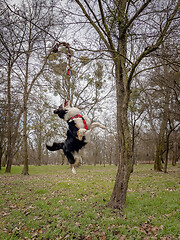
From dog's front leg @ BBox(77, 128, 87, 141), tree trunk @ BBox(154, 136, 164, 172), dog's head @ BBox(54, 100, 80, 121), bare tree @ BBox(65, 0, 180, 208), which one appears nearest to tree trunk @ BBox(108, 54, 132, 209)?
bare tree @ BBox(65, 0, 180, 208)

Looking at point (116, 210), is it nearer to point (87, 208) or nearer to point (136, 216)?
point (136, 216)

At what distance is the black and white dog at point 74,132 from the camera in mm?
2336

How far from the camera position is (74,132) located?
242cm

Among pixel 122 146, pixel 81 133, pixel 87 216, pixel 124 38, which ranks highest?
pixel 124 38

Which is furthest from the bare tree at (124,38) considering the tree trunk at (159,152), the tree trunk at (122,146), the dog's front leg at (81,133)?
the tree trunk at (159,152)

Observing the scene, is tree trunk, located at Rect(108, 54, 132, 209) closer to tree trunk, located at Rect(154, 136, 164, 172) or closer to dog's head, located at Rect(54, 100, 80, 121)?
dog's head, located at Rect(54, 100, 80, 121)

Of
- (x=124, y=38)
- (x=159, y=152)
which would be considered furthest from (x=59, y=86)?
(x=159, y=152)

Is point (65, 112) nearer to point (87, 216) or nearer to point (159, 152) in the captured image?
point (87, 216)

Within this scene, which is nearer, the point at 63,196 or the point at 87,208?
the point at 87,208

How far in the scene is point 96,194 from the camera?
6875mm

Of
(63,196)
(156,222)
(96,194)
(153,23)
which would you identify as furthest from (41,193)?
(153,23)

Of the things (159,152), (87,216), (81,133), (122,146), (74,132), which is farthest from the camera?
(159,152)

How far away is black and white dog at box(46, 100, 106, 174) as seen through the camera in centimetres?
234

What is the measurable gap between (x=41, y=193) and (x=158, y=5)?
24.2 feet
